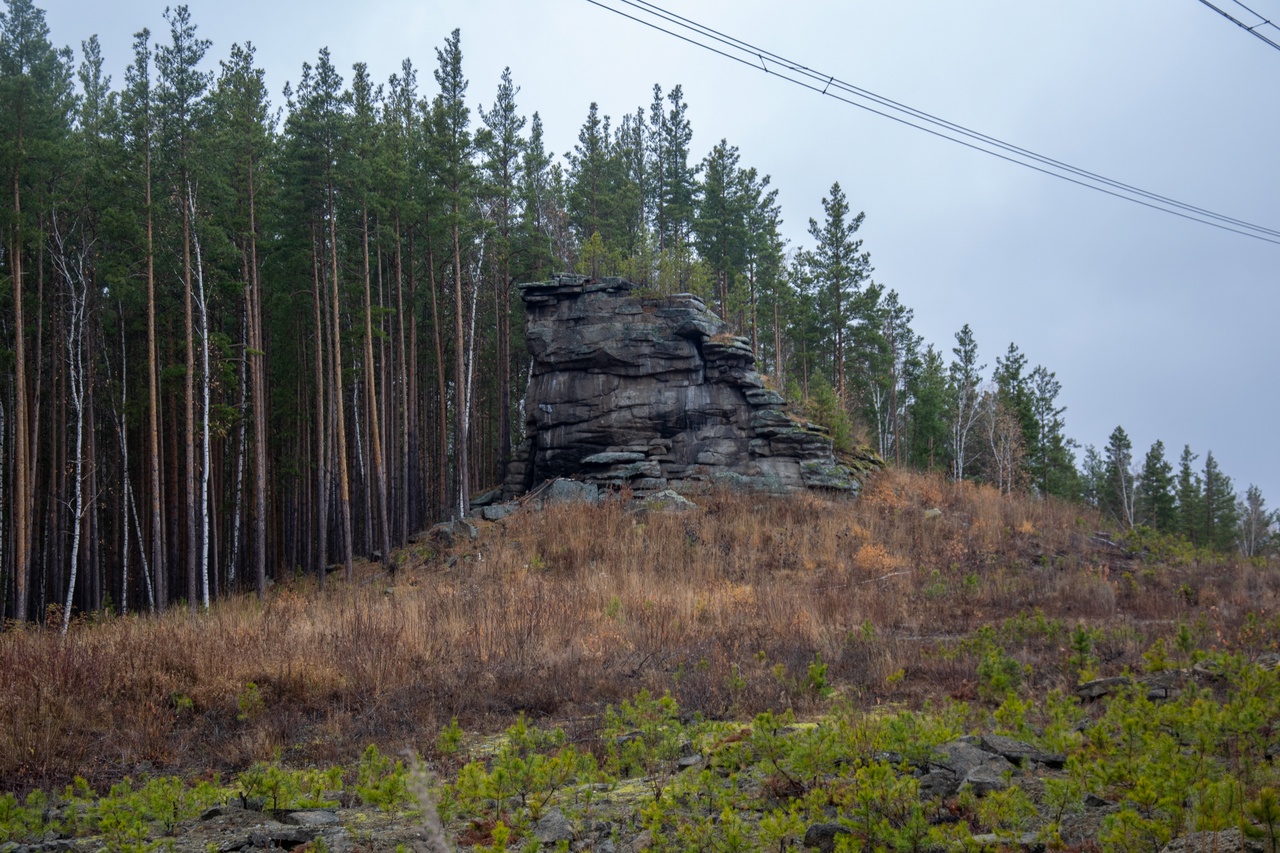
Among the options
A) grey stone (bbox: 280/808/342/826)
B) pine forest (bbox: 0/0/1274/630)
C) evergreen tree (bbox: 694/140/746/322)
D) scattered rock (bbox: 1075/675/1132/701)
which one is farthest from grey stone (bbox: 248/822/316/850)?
evergreen tree (bbox: 694/140/746/322)

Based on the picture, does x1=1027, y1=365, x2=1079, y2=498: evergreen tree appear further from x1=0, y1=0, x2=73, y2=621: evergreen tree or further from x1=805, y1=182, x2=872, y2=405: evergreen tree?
x1=0, y1=0, x2=73, y2=621: evergreen tree

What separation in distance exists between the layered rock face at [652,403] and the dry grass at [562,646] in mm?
6453

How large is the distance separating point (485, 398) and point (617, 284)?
14700 mm

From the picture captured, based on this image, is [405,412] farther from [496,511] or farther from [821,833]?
[821,833]

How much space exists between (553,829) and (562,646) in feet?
15.7

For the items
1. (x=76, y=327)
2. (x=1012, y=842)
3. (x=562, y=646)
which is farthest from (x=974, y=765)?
(x=76, y=327)

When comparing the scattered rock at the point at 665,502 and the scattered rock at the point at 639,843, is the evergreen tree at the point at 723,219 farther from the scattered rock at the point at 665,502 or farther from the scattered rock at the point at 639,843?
the scattered rock at the point at 639,843

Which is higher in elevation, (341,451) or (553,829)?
(341,451)

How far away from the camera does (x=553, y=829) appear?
358 centimetres

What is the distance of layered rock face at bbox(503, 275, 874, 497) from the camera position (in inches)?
866

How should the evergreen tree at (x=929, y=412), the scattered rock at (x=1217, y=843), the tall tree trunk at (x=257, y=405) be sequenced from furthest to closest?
the evergreen tree at (x=929, y=412) < the tall tree trunk at (x=257, y=405) < the scattered rock at (x=1217, y=843)

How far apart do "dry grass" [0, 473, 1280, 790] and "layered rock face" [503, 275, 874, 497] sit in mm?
6453

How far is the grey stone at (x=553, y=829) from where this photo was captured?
3.50 meters

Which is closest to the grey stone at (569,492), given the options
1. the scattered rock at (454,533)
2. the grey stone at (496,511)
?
the grey stone at (496,511)
